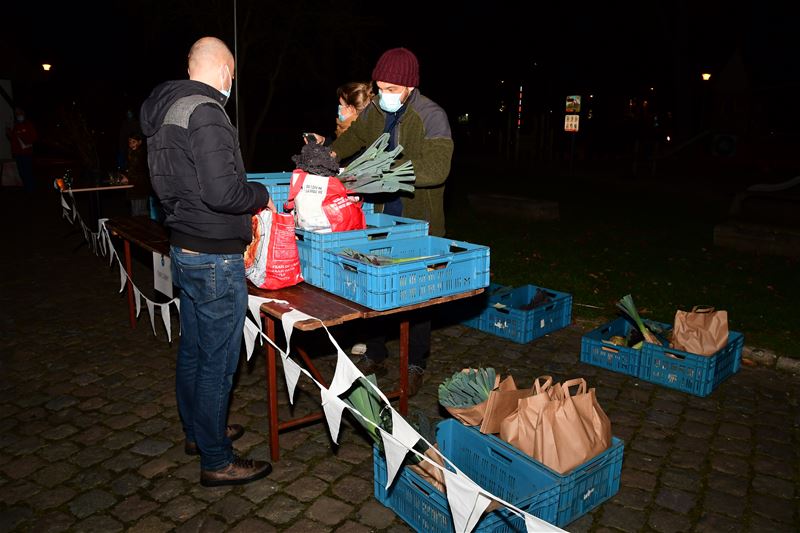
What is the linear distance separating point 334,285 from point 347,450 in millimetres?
1151

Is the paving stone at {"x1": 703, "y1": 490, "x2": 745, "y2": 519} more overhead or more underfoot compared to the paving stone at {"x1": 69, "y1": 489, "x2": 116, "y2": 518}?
more overhead

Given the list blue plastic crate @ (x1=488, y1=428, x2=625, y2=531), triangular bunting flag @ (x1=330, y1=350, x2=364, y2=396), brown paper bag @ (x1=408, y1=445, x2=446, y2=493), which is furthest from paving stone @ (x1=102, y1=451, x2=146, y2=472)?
blue plastic crate @ (x1=488, y1=428, x2=625, y2=531)

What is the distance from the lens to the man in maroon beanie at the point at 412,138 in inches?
174

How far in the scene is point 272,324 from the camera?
3742 mm

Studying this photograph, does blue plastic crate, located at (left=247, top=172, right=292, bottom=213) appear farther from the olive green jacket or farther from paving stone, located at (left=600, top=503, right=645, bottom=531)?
paving stone, located at (left=600, top=503, right=645, bottom=531)

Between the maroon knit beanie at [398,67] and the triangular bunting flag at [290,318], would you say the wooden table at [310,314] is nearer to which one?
the triangular bunting flag at [290,318]

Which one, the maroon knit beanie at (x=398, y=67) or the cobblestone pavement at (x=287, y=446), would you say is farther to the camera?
the maroon knit beanie at (x=398, y=67)

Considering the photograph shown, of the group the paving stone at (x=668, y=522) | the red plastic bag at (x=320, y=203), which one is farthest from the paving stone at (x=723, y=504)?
the red plastic bag at (x=320, y=203)

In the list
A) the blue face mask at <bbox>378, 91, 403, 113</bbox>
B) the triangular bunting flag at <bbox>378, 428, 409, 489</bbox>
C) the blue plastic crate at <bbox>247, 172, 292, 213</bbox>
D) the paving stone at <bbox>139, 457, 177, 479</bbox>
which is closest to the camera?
the triangular bunting flag at <bbox>378, 428, 409, 489</bbox>

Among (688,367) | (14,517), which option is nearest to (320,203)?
(14,517)

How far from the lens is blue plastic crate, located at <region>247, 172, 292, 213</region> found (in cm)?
→ 489

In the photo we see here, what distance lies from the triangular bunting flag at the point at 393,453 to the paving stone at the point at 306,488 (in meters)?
0.83

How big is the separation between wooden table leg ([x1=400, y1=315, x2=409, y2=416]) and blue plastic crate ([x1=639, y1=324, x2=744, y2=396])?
2.02 metres

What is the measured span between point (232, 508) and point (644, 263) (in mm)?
7172
